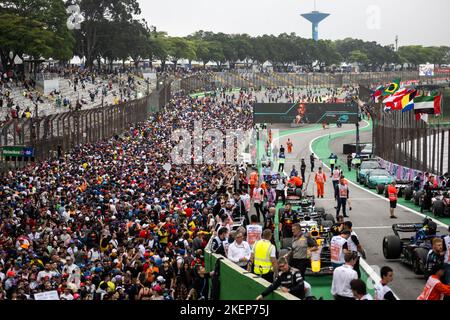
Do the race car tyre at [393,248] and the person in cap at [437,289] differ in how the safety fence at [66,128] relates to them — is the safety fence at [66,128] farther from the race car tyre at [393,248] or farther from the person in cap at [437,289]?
the person in cap at [437,289]

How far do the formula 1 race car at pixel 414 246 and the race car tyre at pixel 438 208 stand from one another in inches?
285

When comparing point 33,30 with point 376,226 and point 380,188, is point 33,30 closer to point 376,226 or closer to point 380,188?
point 380,188

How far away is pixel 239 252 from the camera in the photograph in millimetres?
13828

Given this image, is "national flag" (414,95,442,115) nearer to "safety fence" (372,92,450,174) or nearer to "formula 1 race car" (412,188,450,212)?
"safety fence" (372,92,450,174)

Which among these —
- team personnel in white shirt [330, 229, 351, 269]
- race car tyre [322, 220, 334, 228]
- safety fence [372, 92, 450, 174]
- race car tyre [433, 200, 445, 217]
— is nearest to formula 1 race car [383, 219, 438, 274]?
race car tyre [322, 220, 334, 228]

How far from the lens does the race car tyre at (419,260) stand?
18219 millimetres

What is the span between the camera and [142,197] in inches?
1115

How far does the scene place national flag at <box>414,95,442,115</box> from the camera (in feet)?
128

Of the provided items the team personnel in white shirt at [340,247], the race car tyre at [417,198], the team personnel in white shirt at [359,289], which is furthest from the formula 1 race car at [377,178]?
the team personnel in white shirt at [359,289]

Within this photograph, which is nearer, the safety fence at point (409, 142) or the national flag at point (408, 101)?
the safety fence at point (409, 142)

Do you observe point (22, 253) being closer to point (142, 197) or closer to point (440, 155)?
point (142, 197)

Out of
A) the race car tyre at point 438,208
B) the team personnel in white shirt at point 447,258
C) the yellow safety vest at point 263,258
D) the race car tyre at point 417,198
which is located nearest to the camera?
the team personnel in white shirt at point 447,258
